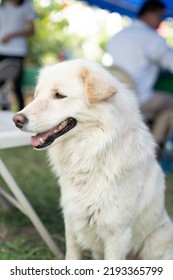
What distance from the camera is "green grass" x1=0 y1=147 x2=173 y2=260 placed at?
3451 millimetres

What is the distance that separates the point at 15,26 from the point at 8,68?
1.86 ft

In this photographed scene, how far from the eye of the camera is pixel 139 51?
5.49 m

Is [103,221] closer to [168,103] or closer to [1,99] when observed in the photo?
[168,103]

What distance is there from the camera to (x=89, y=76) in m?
2.49

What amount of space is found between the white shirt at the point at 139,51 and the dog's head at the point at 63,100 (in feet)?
9.76

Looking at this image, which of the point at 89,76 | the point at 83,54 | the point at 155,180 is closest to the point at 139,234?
the point at 155,180

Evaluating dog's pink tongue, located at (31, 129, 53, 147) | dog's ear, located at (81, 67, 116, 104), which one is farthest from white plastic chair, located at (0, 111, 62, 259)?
dog's ear, located at (81, 67, 116, 104)

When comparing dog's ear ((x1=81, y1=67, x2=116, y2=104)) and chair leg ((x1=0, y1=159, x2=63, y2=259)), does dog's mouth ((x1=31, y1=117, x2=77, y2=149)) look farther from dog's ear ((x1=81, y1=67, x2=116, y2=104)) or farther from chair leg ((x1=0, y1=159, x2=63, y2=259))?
chair leg ((x1=0, y1=159, x2=63, y2=259))

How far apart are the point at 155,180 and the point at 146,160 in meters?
0.17

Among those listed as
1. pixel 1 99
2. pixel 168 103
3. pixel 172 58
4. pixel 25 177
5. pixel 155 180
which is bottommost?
pixel 1 99

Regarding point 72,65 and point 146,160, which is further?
point 146,160

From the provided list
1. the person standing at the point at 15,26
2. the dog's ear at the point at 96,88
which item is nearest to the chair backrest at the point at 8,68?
the person standing at the point at 15,26

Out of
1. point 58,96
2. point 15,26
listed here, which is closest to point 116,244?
point 58,96

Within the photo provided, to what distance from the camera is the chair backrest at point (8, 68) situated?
6584 mm
